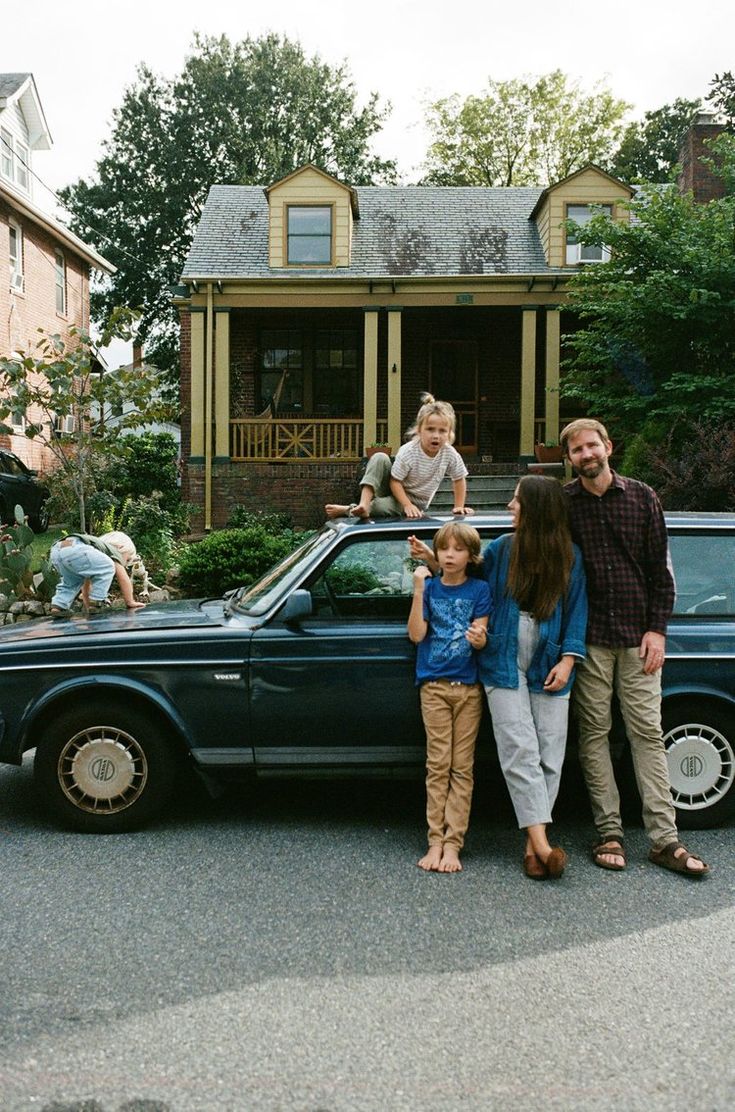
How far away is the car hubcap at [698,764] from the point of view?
5008mm

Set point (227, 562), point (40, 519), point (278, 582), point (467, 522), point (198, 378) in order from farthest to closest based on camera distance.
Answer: point (198, 378), point (40, 519), point (227, 562), point (278, 582), point (467, 522)

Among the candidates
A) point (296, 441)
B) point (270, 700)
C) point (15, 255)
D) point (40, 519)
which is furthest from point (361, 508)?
point (15, 255)

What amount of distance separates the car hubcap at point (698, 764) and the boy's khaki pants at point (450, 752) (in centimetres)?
110

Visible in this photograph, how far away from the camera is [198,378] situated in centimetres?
1878

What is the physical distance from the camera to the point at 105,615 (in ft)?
19.0

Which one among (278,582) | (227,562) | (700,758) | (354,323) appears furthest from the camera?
(354,323)

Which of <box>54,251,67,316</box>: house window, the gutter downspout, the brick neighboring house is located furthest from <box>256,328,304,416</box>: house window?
<box>54,251,67,316</box>: house window

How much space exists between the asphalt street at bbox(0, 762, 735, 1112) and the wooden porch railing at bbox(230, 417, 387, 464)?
13.4 meters

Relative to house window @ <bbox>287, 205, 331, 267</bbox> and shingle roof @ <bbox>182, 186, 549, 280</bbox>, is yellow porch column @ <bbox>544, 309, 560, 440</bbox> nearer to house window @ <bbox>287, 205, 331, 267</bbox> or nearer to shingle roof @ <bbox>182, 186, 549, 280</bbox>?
shingle roof @ <bbox>182, 186, 549, 280</bbox>

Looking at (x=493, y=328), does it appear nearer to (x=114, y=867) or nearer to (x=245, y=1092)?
(x=114, y=867)

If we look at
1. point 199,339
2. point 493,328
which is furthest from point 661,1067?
point 493,328

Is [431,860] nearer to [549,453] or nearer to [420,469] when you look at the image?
[420,469]

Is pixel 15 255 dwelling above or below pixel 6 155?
below

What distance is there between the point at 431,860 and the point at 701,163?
19.9m
